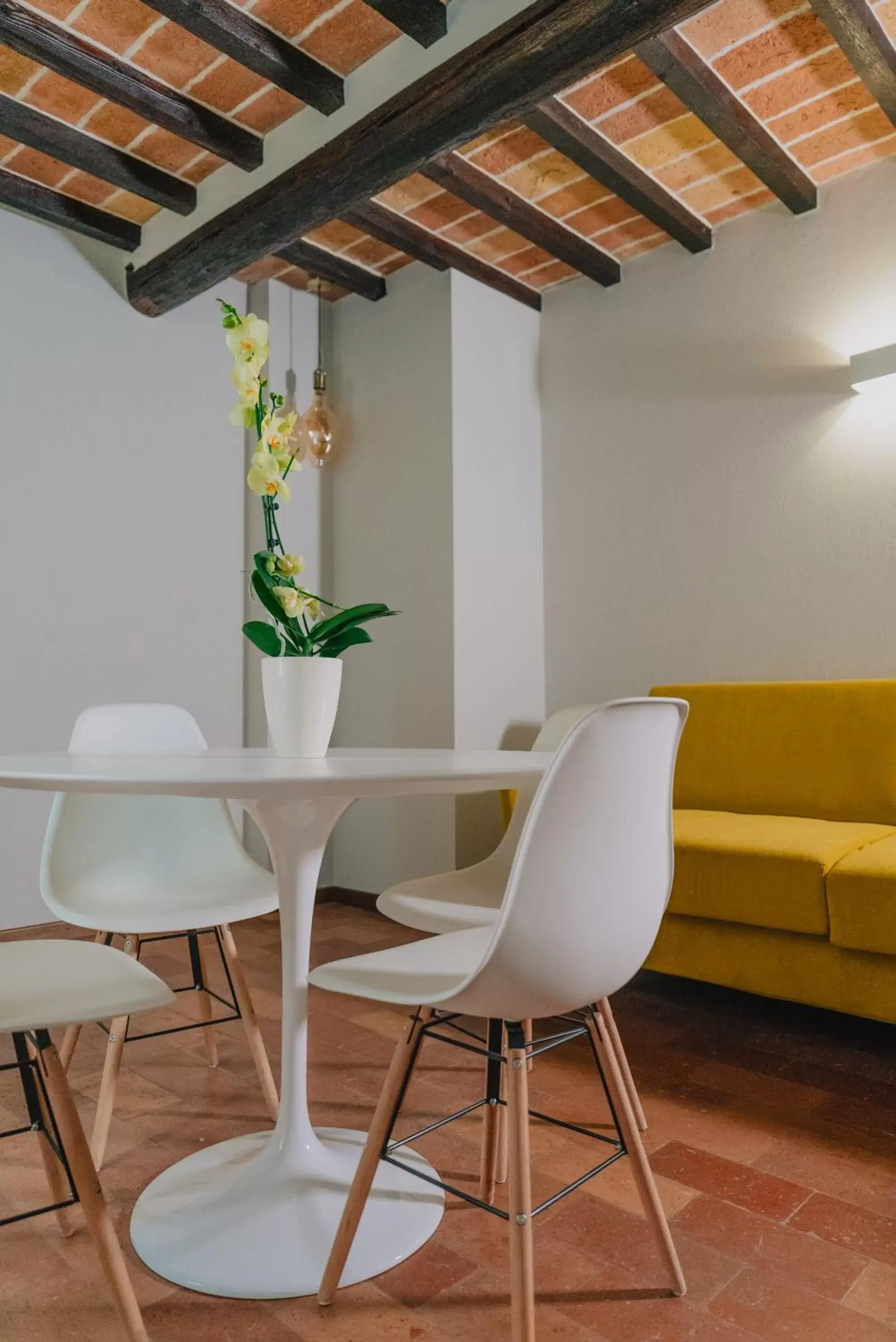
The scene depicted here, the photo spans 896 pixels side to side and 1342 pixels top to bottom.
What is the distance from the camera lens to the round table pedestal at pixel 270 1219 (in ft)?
4.40

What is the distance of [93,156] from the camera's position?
2.98 meters

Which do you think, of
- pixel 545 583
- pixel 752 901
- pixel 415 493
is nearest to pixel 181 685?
pixel 415 493

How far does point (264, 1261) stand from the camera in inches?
53.6

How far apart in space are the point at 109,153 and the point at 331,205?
0.78m

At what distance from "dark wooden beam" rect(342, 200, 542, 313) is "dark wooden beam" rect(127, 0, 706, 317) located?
0.67ft

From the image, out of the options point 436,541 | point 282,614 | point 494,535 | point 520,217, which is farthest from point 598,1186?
point 520,217

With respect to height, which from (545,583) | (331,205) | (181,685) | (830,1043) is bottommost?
(830,1043)

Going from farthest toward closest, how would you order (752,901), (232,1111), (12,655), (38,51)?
(12,655) → (38,51) → (752,901) → (232,1111)

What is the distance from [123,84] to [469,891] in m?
2.39

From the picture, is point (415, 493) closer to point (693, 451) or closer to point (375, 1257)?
point (693, 451)

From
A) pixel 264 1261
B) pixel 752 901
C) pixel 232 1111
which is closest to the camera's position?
pixel 264 1261

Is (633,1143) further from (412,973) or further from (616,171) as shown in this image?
(616,171)

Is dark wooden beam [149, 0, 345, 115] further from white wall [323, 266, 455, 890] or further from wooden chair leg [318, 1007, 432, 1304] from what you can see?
wooden chair leg [318, 1007, 432, 1304]

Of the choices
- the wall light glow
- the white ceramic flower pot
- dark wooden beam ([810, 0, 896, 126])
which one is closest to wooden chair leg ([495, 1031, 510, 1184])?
the white ceramic flower pot
